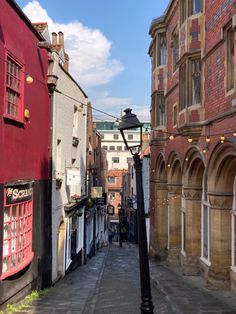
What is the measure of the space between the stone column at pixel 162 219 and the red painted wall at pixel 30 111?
10.5 metres

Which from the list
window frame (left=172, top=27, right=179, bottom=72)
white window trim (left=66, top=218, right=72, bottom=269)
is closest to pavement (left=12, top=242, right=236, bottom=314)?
white window trim (left=66, top=218, right=72, bottom=269)

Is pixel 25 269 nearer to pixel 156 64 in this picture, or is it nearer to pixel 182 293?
pixel 182 293

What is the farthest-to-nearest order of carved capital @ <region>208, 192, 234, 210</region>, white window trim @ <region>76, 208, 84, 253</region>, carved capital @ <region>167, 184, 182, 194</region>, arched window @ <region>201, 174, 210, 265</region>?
white window trim @ <region>76, 208, 84, 253</region> → carved capital @ <region>167, 184, 182, 194</region> → arched window @ <region>201, 174, 210, 265</region> → carved capital @ <region>208, 192, 234, 210</region>

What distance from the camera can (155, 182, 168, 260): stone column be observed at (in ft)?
77.6

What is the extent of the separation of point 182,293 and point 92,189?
1670 cm

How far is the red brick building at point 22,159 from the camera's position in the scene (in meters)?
10.1

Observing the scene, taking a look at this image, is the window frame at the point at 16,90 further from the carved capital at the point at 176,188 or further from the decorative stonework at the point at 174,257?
the decorative stonework at the point at 174,257

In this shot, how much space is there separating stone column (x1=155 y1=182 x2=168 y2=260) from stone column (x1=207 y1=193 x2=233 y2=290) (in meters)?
9.91

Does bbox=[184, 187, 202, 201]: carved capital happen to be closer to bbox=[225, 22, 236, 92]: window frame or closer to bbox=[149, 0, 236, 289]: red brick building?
bbox=[149, 0, 236, 289]: red brick building

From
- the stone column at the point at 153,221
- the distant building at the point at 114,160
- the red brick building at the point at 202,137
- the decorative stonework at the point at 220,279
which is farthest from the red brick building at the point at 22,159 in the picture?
the distant building at the point at 114,160

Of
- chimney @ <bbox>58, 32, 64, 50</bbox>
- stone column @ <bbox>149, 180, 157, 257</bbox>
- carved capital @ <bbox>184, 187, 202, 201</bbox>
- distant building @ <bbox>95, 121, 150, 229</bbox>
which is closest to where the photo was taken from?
carved capital @ <bbox>184, 187, 202, 201</bbox>

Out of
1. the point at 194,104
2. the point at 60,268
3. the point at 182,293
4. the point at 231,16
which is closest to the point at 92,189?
the point at 60,268

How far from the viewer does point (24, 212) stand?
38.6 ft

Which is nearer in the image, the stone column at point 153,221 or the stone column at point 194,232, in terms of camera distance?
the stone column at point 194,232
